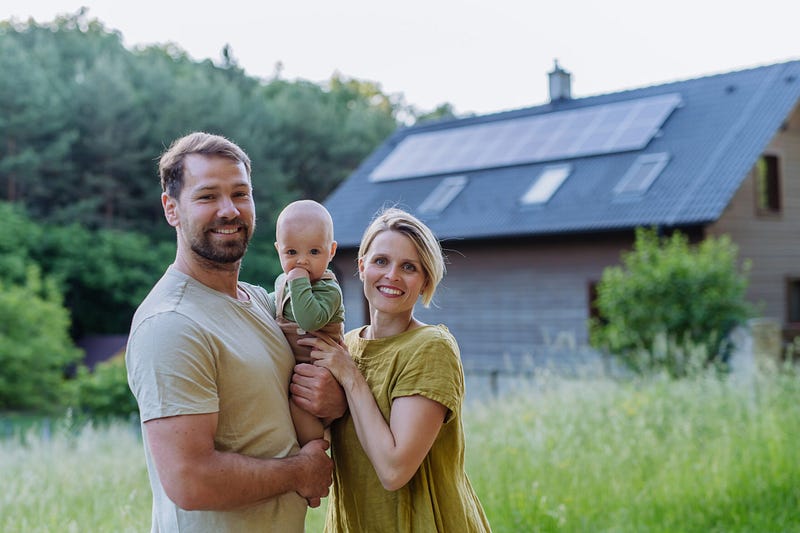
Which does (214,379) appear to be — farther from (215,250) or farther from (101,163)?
(101,163)

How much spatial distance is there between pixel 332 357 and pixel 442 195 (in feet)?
71.6

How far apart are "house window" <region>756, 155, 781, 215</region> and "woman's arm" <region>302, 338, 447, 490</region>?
20.2 meters

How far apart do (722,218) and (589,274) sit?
3089mm

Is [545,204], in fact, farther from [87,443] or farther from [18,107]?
[18,107]

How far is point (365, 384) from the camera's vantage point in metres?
3.28

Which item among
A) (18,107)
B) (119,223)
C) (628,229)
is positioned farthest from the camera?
(119,223)

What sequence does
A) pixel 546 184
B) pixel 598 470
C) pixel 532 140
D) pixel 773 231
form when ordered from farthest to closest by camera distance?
pixel 532 140, pixel 546 184, pixel 773 231, pixel 598 470

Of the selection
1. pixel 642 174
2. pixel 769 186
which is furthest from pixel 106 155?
pixel 769 186

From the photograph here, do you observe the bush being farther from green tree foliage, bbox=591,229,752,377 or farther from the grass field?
green tree foliage, bbox=591,229,752,377

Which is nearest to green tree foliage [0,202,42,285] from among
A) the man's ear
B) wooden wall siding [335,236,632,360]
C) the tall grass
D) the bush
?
the bush

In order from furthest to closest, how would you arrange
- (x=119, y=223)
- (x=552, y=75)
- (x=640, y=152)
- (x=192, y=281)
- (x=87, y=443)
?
(x=119, y=223)
(x=552, y=75)
(x=640, y=152)
(x=87, y=443)
(x=192, y=281)

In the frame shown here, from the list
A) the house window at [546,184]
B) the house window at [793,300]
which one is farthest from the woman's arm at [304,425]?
the house window at [793,300]

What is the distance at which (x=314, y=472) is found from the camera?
3158 mm

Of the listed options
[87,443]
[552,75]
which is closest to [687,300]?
[87,443]
